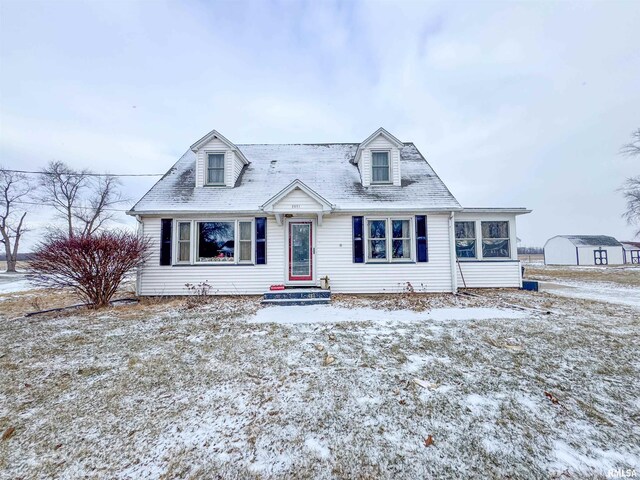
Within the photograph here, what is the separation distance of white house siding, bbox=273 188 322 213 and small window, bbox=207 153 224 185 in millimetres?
3200

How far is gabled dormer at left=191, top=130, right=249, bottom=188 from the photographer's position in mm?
10047

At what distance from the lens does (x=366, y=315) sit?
633cm

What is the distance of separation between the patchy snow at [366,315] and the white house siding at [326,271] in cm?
217

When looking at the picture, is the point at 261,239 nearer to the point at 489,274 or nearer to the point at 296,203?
the point at 296,203

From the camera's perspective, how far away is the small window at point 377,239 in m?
9.38

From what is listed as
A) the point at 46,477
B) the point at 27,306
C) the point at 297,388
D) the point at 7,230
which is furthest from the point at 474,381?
the point at 7,230

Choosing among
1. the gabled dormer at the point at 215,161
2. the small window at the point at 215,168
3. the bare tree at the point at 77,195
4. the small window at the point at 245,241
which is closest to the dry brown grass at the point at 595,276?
the small window at the point at 245,241

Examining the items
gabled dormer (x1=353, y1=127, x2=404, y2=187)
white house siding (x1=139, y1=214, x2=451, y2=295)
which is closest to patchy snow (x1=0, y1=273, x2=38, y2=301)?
white house siding (x1=139, y1=214, x2=451, y2=295)

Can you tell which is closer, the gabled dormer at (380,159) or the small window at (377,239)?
the small window at (377,239)

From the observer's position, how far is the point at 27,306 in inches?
313

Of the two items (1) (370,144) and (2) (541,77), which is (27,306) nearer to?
(1) (370,144)

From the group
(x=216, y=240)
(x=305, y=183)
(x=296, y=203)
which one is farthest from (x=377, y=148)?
(x=216, y=240)

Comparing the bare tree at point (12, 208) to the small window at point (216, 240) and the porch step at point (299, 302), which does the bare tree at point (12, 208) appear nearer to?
the small window at point (216, 240)

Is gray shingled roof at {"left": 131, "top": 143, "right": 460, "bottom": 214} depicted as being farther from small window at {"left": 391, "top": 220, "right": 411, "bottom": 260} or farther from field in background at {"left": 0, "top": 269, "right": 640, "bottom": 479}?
field in background at {"left": 0, "top": 269, "right": 640, "bottom": 479}
